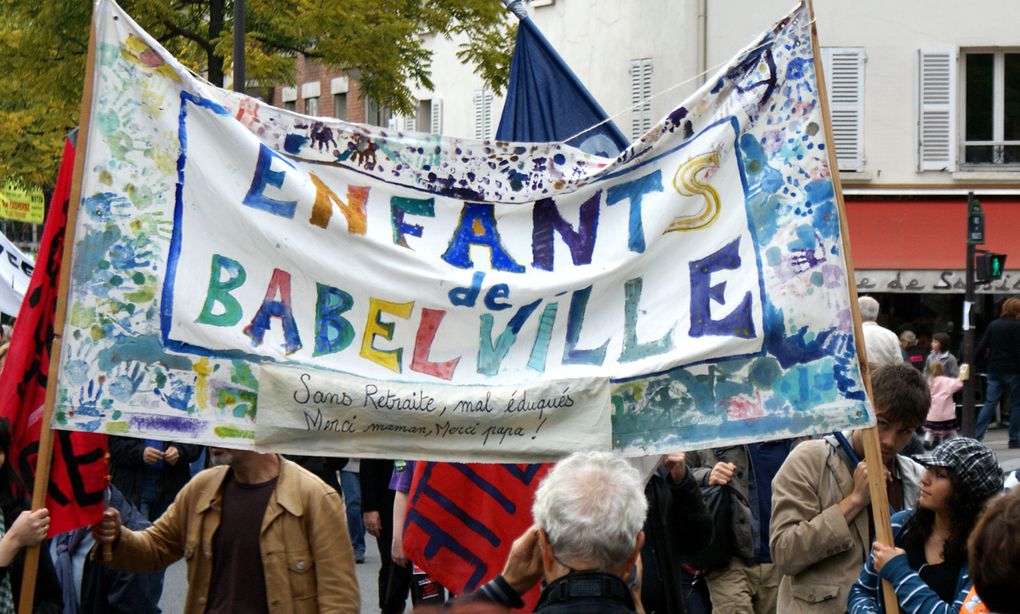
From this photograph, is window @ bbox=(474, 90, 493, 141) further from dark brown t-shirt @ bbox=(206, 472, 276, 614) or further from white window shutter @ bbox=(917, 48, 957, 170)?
dark brown t-shirt @ bbox=(206, 472, 276, 614)

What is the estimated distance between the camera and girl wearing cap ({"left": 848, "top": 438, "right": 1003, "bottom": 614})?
4.46 m

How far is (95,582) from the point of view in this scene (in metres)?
6.57

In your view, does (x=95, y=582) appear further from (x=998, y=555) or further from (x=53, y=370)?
(x=998, y=555)

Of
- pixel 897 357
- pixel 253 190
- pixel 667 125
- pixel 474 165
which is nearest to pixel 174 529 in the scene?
pixel 253 190

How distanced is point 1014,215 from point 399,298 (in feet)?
62.9

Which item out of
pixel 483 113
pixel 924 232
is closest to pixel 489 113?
pixel 483 113

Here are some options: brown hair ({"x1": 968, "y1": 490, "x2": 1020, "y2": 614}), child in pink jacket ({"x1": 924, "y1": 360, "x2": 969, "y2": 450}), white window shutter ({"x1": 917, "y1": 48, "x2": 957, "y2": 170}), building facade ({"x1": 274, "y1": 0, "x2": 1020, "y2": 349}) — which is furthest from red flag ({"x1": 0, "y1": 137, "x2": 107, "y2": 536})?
white window shutter ({"x1": 917, "y1": 48, "x2": 957, "y2": 170})

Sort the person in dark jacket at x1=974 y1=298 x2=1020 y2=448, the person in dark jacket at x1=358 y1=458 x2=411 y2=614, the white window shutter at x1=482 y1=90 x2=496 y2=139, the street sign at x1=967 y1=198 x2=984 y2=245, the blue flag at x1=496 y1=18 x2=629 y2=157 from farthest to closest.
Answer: the white window shutter at x1=482 y1=90 x2=496 y2=139, the person in dark jacket at x1=974 y1=298 x2=1020 y2=448, the street sign at x1=967 y1=198 x2=984 y2=245, the person in dark jacket at x1=358 y1=458 x2=411 y2=614, the blue flag at x1=496 y1=18 x2=629 y2=157

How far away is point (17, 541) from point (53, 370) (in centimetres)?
50

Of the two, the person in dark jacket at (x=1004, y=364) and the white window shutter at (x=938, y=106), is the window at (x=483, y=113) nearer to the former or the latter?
the white window shutter at (x=938, y=106)

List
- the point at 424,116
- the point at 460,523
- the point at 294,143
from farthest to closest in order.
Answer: the point at 424,116
the point at 460,523
the point at 294,143

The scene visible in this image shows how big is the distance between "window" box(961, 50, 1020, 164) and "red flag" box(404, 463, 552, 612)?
745 inches

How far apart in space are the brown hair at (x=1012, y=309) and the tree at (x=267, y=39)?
22.6ft

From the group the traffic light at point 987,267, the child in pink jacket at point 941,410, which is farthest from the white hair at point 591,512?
the traffic light at point 987,267
